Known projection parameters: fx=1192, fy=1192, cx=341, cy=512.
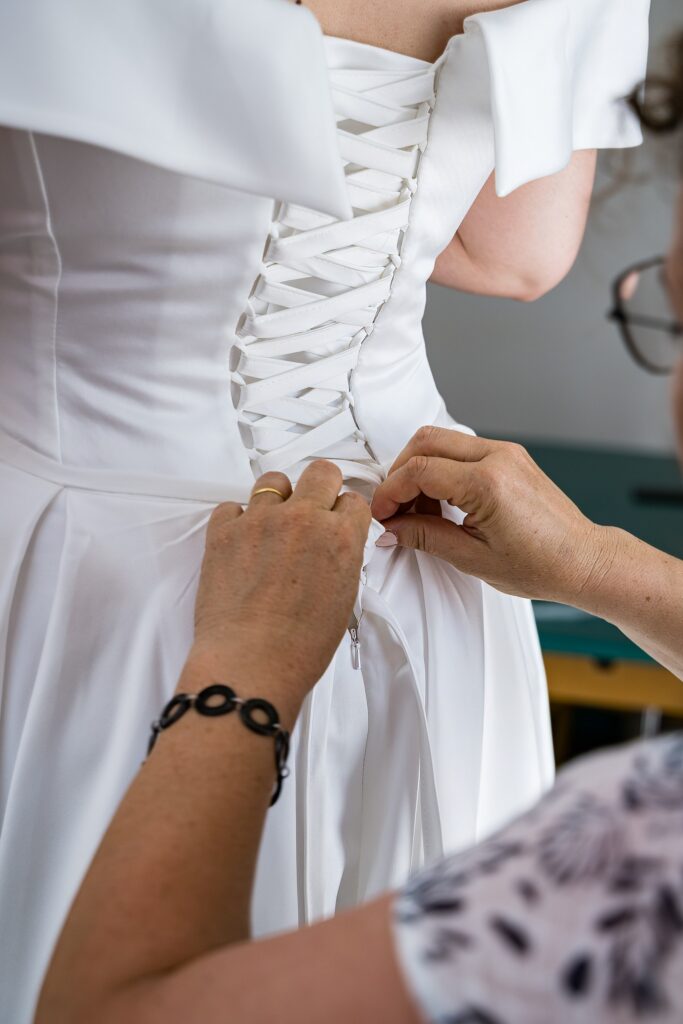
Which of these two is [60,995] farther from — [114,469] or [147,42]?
[147,42]

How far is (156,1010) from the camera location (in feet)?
1.71

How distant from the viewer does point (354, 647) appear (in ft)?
2.83

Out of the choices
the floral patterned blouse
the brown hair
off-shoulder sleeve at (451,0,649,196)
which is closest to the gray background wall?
off-shoulder sleeve at (451,0,649,196)

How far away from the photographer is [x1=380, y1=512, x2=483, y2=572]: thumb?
0.91 m

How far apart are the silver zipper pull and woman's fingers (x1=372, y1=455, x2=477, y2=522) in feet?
0.34

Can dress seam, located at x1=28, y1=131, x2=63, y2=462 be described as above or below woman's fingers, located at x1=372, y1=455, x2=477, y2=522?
above

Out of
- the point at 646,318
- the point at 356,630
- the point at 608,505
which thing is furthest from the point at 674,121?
the point at 608,505

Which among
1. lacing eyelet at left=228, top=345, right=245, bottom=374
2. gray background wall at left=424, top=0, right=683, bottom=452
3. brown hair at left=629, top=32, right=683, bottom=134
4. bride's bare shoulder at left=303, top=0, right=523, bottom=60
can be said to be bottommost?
lacing eyelet at left=228, top=345, right=245, bottom=374

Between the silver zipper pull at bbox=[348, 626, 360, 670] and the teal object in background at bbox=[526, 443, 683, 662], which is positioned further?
the teal object in background at bbox=[526, 443, 683, 662]

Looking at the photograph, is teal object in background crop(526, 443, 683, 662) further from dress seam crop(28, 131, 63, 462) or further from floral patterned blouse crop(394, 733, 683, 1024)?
floral patterned blouse crop(394, 733, 683, 1024)

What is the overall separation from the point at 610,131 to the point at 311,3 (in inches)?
11.7

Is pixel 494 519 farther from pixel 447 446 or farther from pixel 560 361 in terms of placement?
pixel 560 361

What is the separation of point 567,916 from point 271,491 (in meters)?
0.42

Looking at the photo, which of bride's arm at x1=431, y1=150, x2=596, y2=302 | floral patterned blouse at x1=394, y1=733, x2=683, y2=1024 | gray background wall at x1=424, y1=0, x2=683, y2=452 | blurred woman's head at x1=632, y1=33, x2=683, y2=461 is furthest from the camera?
gray background wall at x1=424, y1=0, x2=683, y2=452
